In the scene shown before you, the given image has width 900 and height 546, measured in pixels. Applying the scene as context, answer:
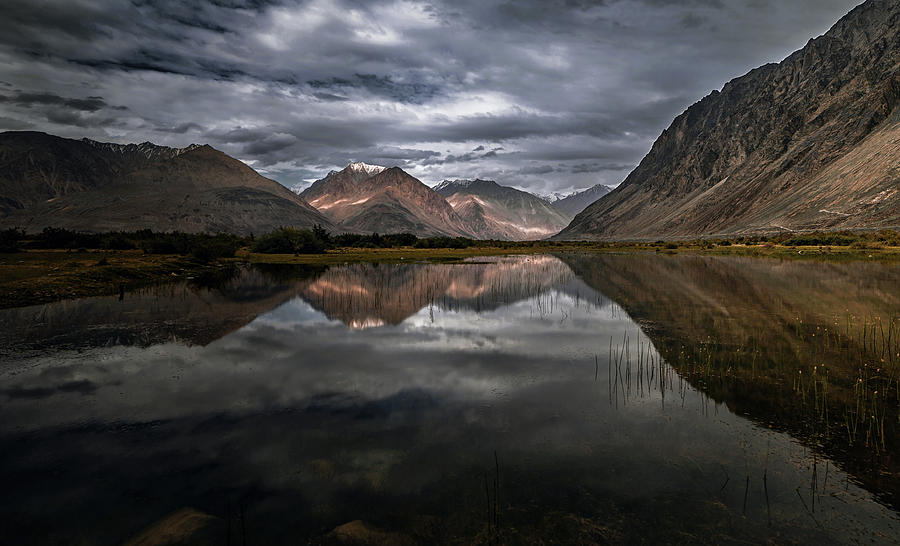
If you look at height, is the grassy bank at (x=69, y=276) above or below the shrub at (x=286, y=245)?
below

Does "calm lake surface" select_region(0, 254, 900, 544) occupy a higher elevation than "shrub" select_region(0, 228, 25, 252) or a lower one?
lower

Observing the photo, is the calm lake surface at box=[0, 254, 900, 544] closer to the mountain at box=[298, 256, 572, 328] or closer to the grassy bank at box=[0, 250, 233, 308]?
the mountain at box=[298, 256, 572, 328]

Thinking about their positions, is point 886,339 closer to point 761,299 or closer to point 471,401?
point 761,299

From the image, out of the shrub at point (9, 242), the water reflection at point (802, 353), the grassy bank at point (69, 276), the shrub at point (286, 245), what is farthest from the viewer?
the shrub at point (286, 245)

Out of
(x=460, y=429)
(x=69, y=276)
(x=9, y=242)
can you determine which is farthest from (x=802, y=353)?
(x=9, y=242)

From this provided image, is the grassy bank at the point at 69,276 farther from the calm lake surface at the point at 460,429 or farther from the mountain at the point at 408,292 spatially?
the mountain at the point at 408,292

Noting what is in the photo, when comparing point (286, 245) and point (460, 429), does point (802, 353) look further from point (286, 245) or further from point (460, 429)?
point (286, 245)

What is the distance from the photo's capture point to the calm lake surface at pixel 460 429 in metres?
8.73

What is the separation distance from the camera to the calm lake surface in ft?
28.7

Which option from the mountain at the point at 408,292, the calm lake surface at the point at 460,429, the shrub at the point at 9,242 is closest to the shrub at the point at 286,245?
the shrub at the point at 9,242

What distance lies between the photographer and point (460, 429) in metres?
12.8

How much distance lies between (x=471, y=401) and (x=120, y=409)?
11.0 metres

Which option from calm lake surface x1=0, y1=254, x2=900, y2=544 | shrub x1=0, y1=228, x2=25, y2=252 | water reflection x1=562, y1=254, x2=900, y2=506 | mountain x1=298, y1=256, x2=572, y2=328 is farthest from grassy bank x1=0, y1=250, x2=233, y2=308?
water reflection x1=562, y1=254, x2=900, y2=506

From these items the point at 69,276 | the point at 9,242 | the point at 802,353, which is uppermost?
A: the point at 9,242
